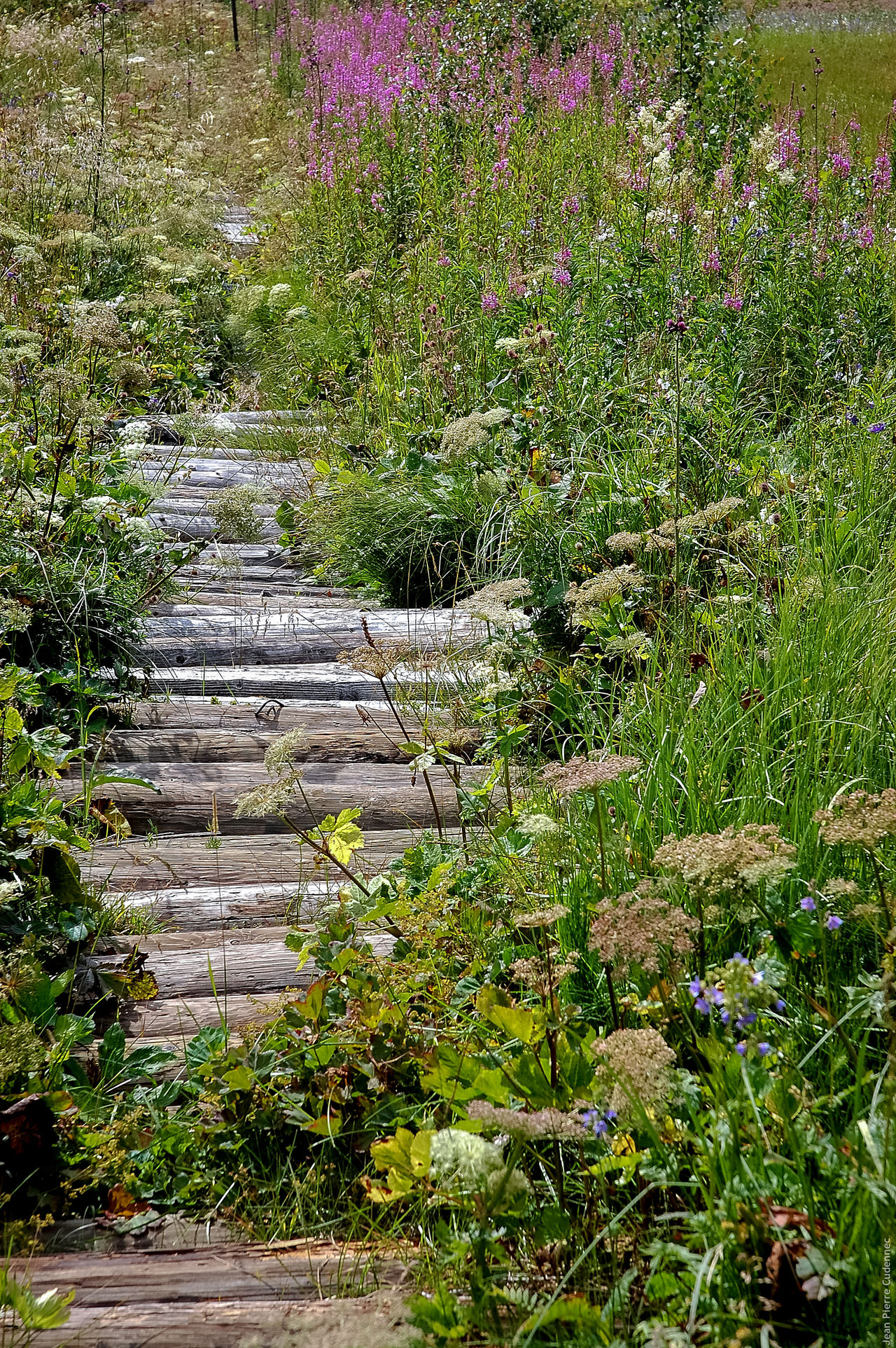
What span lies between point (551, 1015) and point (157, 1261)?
27.3 inches

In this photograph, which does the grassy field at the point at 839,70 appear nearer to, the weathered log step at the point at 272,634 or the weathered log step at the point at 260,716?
the weathered log step at the point at 272,634

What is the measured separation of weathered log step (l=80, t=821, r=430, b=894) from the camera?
2.60 meters

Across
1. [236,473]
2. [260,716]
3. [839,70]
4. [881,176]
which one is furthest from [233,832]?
[839,70]

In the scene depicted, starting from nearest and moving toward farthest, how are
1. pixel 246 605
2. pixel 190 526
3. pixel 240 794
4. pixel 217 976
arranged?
pixel 217 976
pixel 240 794
pixel 246 605
pixel 190 526

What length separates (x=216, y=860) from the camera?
106 inches

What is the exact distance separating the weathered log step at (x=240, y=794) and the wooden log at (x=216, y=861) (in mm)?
84

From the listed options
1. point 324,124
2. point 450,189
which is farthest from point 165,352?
point 324,124

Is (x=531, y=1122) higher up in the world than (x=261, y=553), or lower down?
higher up

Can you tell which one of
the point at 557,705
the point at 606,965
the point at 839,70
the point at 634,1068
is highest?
the point at 839,70

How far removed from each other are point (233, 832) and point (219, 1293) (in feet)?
5.02

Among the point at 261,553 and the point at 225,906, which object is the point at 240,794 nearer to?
the point at 225,906

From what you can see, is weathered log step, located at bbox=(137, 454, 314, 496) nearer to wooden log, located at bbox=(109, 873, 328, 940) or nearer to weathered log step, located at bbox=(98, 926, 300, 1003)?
wooden log, located at bbox=(109, 873, 328, 940)

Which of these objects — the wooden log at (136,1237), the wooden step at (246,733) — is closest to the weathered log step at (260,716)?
the wooden step at (246,733)

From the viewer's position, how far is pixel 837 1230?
3.90ft
